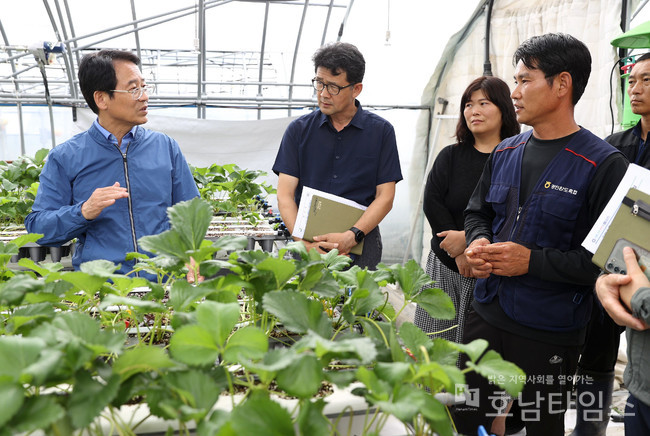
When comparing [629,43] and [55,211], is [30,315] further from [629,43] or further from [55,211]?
[629,43]

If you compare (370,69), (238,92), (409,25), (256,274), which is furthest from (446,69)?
(238,92)

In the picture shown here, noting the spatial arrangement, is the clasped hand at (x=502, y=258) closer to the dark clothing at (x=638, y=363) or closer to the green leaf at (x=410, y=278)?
the dark clothing at (x=638, y=363)

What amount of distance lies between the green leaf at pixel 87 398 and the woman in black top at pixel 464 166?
57.2 inches

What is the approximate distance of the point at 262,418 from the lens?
563 millimetres

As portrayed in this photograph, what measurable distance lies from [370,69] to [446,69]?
233 cm

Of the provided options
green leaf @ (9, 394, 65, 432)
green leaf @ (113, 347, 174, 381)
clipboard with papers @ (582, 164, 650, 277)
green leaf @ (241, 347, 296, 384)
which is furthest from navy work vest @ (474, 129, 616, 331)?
green leaf @ (9, 394, 65, 432)

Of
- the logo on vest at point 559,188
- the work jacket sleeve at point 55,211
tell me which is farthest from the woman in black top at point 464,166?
the work jacket sleeve at point 55,211

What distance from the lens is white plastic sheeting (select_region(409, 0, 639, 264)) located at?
8.47ft

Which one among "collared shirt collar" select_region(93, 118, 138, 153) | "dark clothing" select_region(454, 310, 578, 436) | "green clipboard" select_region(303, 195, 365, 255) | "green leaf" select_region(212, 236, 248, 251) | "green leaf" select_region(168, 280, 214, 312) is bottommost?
"dark clothing" select_region(454, 310, 578, 436)

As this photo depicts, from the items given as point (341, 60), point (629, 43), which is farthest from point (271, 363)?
point (629, 43)

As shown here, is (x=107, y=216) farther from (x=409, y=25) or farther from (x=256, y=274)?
(x=409, y=25)

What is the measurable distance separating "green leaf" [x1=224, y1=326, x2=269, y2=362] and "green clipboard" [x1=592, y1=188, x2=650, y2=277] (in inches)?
32.5

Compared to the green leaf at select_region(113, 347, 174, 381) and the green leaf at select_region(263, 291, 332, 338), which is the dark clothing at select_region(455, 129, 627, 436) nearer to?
the green leaf at select_region(263, 291, 332, 338)

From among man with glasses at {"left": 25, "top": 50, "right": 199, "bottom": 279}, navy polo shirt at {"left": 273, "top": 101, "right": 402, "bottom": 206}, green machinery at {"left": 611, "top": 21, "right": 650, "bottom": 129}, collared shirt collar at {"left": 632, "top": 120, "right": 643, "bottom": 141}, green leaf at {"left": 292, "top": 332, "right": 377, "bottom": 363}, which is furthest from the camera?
navy polo shirt at {"left": 273, "top": 101, "right": 402, "bottom": 206}
